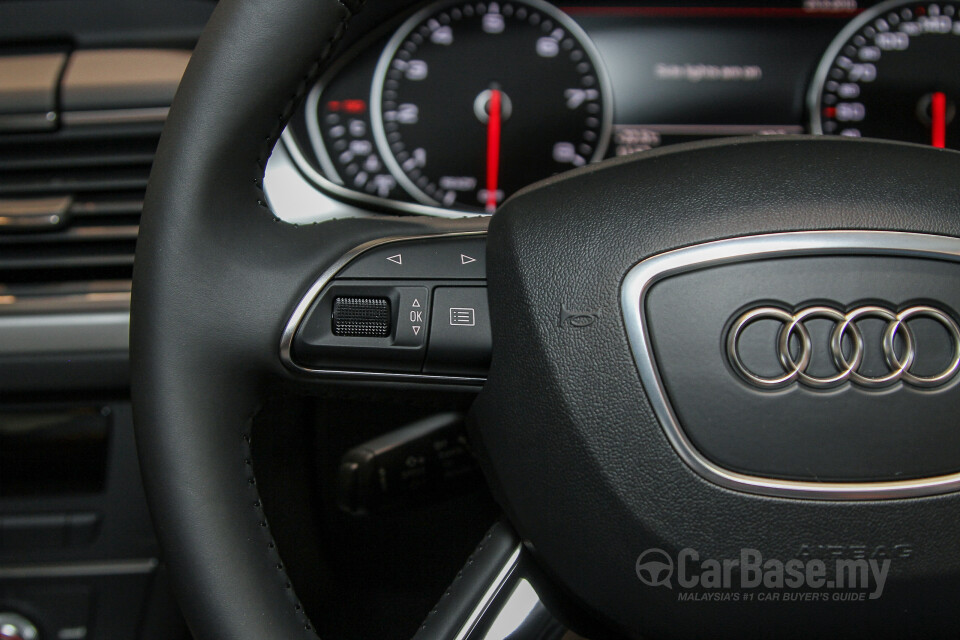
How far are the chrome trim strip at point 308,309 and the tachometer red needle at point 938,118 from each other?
3.32ft

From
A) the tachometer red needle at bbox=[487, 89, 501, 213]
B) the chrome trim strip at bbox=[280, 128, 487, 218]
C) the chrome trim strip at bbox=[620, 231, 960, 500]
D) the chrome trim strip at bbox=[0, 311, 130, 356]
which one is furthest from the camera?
the tachometer red needle at bbox=[487, 89, 501, 213]

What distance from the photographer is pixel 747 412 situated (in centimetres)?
52

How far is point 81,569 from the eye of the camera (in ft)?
3.34

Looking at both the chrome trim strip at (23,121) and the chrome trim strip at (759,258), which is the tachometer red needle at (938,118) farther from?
the chrome trim strip at (23,121)

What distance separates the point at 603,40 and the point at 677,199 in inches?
32.7

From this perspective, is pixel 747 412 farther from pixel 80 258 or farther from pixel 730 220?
pixel 80 258

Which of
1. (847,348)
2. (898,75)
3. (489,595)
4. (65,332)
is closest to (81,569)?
(65,332)

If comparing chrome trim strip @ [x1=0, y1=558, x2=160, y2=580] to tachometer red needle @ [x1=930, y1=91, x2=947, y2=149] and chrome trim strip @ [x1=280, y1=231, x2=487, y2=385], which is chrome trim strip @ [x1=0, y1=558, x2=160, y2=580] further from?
tachometer red needle @ [x1=930, y1=91, x2=947, y2=149]

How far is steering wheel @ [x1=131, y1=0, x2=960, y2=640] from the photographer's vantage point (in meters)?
0.51

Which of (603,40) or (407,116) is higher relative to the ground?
(603,40)

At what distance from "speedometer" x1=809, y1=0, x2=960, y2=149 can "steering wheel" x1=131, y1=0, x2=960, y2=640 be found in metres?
0.85

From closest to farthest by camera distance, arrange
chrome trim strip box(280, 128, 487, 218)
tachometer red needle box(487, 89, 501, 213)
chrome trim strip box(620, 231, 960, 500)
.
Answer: chrome trim strip box(620, 231, 960, 500)
chrome trim strip box(280, 128, 487, 218)
tachometer red needle box(487, 89, 501, 213)

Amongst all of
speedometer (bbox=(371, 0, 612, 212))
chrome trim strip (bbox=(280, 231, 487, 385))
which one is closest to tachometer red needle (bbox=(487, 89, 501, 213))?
speedometer (bbox=(371, 0, 612, 212))

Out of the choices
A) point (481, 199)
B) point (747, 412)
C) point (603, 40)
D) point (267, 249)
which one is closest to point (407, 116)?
point (481, 199)
